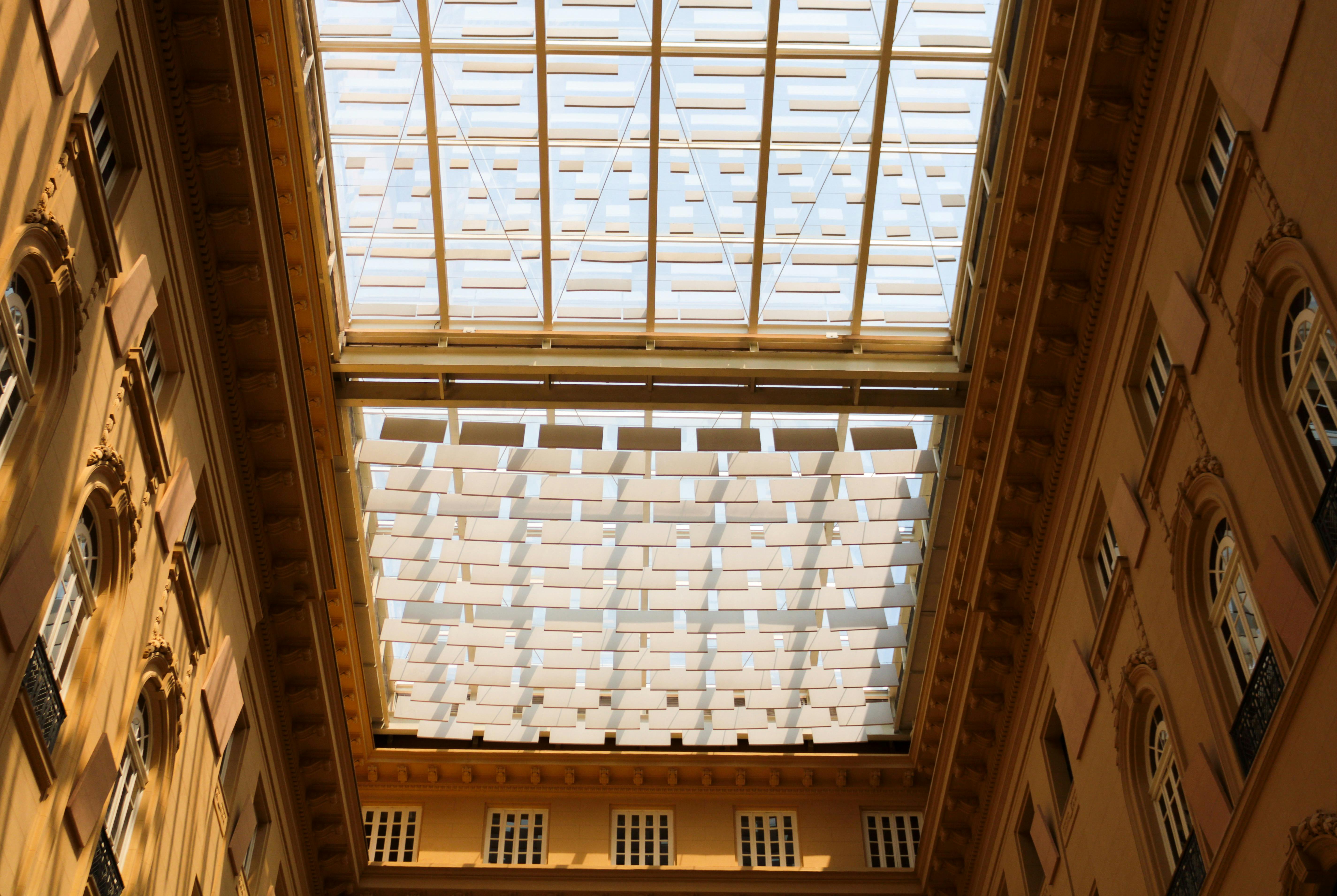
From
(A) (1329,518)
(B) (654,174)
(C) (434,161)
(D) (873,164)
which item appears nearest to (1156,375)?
(A) (1329,518)

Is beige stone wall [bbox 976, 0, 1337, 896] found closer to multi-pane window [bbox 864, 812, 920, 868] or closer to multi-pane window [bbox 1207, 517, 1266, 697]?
multi-pane window [bbox 1207, 517, 1266, 697]

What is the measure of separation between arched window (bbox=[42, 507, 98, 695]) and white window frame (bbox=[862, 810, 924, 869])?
60.3ft

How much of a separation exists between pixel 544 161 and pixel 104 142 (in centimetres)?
876

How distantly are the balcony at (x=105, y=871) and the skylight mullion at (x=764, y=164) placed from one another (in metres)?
13.6

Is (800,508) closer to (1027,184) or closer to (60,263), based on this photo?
(1027,184)

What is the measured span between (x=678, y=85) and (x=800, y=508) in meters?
8.79

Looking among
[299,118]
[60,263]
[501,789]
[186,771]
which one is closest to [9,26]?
[60,263]

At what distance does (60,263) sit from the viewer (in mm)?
12695

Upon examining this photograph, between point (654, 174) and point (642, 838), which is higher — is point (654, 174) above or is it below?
above

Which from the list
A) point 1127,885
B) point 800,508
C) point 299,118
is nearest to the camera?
point 1127,885

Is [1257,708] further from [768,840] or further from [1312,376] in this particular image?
[768,840]

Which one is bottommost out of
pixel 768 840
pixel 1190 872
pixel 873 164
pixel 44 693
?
pixel 1190 872

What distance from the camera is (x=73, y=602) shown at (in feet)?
45.5

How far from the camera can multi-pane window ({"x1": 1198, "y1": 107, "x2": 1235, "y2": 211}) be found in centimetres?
1438
